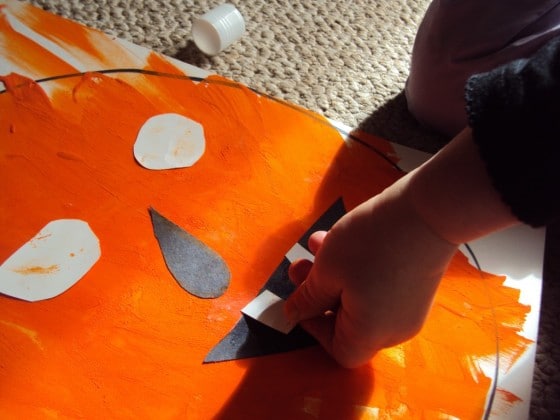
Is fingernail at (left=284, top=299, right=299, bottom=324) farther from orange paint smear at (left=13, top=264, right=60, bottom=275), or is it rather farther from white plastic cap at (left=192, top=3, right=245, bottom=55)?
white plastic cap at (left=192, top=3, right=245, bottom=55)

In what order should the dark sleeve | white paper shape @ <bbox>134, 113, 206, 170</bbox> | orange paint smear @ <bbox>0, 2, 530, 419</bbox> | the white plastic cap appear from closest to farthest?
the dark sleeve, orange paint smear @ <bbox>0, 2, 530, 419</bbox>, white paper shape @ <bbox>134, 113, 206, 170</bbox>, the white plastic cap

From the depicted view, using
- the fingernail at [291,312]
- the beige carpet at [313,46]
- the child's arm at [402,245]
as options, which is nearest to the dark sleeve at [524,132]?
the child's arm at [402,245]

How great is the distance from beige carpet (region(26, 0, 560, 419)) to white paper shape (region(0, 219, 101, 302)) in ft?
0.90

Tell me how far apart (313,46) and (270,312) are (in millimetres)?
390

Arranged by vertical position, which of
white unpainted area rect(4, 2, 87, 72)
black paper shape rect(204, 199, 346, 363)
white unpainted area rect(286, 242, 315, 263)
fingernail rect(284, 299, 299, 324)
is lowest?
black paper shape rect(204, 199, 346, 363)

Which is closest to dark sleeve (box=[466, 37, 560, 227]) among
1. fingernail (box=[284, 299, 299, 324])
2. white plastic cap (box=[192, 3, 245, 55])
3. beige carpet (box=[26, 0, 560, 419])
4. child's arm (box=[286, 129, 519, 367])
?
child's arm (box=[286, 129, 519, 367])

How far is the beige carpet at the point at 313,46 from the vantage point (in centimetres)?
66

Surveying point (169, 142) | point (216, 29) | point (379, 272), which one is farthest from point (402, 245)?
point (216, 29)

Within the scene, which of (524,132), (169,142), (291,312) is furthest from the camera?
(169,142)

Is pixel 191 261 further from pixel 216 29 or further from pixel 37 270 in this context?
pixel 216 29

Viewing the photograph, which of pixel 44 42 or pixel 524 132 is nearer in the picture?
pixel 524 132

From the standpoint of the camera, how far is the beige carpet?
25.8 inches

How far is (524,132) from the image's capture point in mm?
280

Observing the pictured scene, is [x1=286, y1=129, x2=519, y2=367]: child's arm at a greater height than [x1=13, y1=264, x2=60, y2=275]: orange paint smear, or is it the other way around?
[x1=286, y1=129, x2=519, y2=367]: child's arm
